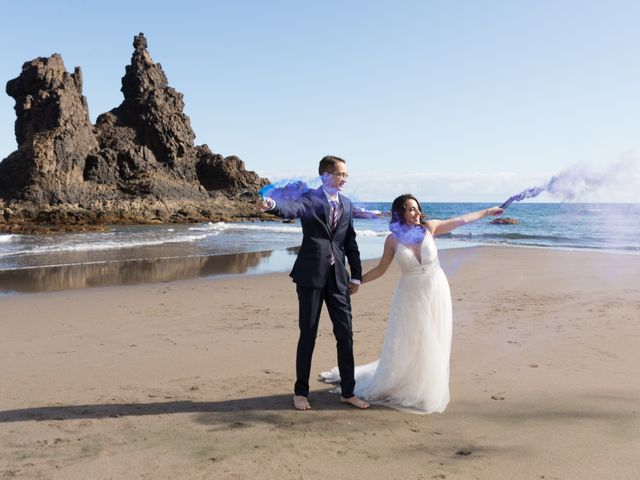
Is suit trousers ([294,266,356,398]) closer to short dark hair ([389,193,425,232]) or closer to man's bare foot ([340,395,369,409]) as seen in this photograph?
man's bare foot ([340,395,369,409])

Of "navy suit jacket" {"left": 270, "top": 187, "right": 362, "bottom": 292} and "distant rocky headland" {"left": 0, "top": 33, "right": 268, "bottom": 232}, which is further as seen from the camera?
"distant rocky headland" {"left": 0, "top": 33, "right": 268, "bottom": 232}

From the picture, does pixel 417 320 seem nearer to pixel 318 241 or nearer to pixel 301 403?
pixel 318 241

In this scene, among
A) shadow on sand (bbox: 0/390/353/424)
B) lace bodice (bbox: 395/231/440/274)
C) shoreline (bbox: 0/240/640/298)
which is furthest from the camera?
shoreline (bbox: 0/240/640/298)

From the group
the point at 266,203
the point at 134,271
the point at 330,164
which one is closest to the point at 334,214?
the point at 330,164

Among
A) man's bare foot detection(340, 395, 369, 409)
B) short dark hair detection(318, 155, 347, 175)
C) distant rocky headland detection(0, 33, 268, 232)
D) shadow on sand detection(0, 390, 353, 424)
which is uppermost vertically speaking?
distant rocky headland detection(0, 33, 268, 232)

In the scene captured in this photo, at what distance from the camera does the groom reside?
4.50 m

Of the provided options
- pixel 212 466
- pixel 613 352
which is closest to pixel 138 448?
pixel 212 466

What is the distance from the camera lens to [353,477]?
335 centimetres

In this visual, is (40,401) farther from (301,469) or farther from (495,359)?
(495,359)

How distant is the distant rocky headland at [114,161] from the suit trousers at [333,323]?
159 ft

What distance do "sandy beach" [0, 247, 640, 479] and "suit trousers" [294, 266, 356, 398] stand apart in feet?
0.82

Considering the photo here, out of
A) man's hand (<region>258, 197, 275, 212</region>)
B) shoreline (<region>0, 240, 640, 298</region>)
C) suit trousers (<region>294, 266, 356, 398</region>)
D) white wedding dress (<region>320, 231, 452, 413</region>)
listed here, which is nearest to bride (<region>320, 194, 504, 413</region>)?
white wedding dress (<region>320, 231, 452, 413</region>)

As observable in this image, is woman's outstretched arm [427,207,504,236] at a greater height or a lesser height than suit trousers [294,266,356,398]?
greater

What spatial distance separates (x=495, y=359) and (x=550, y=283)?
7.02 meters
